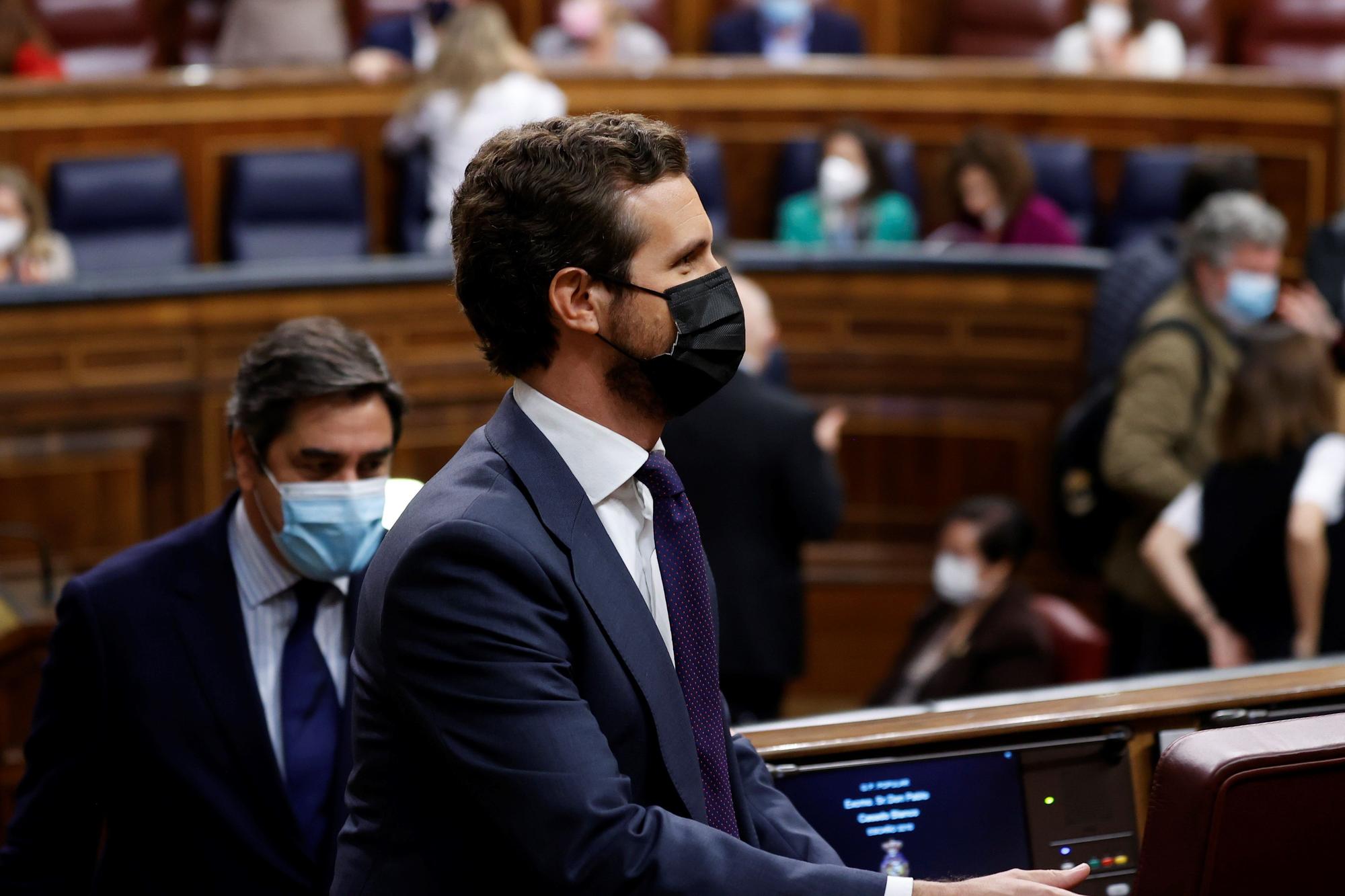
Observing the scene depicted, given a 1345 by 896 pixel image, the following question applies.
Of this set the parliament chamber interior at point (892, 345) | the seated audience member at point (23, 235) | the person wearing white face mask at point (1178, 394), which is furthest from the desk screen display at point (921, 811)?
the seated audience member at point (23, 235)

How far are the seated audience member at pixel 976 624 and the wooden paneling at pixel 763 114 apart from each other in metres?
2.21

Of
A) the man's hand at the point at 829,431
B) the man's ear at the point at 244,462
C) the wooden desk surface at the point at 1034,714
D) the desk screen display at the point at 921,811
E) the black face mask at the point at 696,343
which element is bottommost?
the man's hand at the point at 829,431

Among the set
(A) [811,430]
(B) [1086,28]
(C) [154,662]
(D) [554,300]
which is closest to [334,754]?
(C) [154,662]

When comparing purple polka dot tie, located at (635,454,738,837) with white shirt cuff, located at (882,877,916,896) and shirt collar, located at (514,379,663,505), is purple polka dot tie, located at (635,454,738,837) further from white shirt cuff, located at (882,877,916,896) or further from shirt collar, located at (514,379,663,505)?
white shirt cuff, located at (882,877,916,896)

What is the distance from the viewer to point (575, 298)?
1.35 meters

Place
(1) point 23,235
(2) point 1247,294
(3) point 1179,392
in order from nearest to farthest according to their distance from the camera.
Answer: (3) point 1179,392, (2) point 1247,294, (1) point 23,235

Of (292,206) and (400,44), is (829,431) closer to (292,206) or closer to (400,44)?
(292,206)

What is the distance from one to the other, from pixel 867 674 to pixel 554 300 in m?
4.06

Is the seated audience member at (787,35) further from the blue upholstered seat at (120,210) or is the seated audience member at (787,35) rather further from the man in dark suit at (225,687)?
the man in dark suit at (225,687)

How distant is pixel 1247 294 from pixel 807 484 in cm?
136

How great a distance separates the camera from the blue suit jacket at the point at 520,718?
123 cm

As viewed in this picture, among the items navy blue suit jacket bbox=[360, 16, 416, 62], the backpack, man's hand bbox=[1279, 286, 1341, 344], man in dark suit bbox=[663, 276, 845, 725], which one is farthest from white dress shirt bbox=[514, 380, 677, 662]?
navy blue suit jacket bbox=[360, 16, 416, 62]

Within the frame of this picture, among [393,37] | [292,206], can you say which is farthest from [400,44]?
[292,206]

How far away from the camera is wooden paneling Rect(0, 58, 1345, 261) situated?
5980 mm
